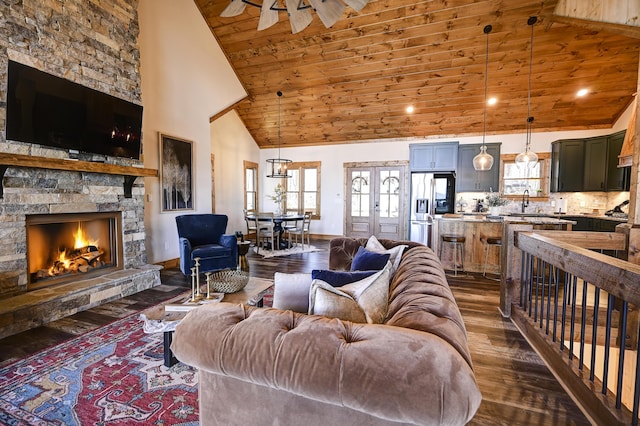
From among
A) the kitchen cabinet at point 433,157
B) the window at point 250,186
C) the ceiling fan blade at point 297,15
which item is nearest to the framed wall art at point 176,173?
the window at point 250,186

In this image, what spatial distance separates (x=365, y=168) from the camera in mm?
8242

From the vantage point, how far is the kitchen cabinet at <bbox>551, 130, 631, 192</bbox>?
5.86 metres

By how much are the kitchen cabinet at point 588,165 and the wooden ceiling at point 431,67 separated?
568mm

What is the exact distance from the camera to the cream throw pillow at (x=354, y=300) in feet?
4.09

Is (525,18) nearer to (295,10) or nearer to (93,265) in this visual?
(295,10)

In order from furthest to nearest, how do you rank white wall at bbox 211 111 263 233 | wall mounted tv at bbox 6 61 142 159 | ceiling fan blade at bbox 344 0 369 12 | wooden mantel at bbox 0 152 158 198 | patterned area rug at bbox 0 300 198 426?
white wall at bbox 211 111 263 233 < wall mounted tv at bbox 6 61 142 159 < wooden mantel at bbox 0 152 158 198 < ceiling fan blade at bbox 344 0 369 12 < patterned area rug at bbox 0 300 198 426

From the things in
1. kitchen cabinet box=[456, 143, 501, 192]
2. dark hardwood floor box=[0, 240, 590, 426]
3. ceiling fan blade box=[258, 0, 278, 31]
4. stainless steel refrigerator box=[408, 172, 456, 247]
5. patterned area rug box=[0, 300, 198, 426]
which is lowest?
patterned area rug box=[0, 300, 198, 426]

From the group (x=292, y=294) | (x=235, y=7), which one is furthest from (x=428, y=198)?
(x=292, y=294)

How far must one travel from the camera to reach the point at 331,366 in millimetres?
879

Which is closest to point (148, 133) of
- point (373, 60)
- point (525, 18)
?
point (373, 60)

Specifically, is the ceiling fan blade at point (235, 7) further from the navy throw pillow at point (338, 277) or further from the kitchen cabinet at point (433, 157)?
the kitchen cabinet at point (433, 157)

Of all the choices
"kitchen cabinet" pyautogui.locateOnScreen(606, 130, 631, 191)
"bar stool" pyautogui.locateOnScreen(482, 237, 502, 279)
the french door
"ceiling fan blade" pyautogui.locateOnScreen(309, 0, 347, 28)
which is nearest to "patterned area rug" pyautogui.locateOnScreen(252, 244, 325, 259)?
the french door

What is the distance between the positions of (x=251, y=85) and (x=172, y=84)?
7.08 ft

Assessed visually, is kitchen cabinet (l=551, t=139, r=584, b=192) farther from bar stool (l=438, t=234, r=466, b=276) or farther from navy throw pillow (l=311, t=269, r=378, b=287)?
navy throw pillow (l=311, t=269, r=378, b=287)
